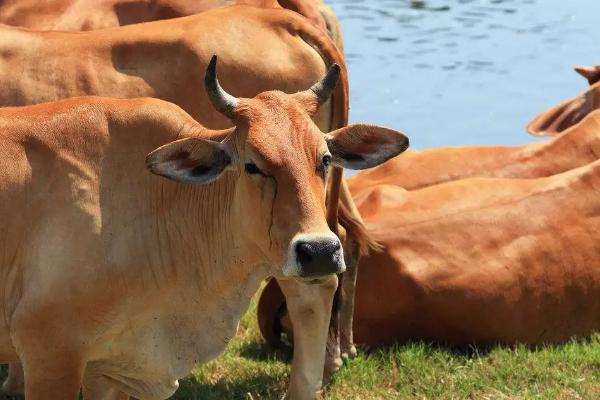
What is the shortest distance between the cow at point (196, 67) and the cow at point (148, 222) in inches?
46.3

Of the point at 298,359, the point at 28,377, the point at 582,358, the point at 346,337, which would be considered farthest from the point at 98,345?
the point at 582,358

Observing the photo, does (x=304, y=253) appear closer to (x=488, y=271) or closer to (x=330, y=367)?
(x=330, y=367)

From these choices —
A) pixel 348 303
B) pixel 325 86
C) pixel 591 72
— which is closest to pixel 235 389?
pixel 348 303

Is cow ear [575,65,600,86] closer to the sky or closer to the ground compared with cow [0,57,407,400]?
closer to the ground

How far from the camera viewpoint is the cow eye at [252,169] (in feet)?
19.0

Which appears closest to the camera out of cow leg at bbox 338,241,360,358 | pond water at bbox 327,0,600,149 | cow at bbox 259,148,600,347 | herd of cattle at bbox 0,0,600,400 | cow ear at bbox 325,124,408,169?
herd of cattle at bbox 0,0,600,400

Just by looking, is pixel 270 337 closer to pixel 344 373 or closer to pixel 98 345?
pixel 344 373

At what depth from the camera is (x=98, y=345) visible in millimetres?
6059

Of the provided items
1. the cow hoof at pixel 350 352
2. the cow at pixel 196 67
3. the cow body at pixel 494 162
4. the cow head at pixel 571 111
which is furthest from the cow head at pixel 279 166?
the cow head at pixel 571 111

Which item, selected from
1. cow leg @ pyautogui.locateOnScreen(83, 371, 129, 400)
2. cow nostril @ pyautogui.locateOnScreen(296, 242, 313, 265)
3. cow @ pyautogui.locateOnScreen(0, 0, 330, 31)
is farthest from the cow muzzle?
cow @ pyautogui.locateOnScreen(0, 0, 330, 31)

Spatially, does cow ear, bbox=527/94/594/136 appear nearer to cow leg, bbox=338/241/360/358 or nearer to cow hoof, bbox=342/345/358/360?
cow leg, bbox=338/241/360/358

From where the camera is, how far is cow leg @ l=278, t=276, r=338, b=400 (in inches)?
294

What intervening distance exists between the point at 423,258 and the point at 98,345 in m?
2.73

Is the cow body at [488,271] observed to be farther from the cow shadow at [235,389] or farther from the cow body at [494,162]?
the cow body at [494,162]
